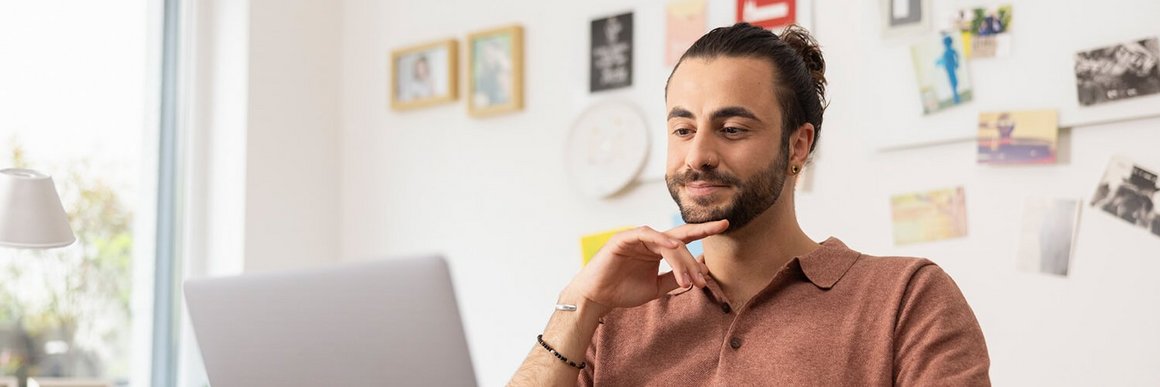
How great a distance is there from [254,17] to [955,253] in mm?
1823

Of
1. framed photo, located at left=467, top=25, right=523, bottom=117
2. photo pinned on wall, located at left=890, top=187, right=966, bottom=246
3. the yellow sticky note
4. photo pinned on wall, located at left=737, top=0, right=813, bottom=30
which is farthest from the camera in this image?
framed photo, located at left=467, top=25, right=523, bottom=117

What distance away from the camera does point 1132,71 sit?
197 centimetres

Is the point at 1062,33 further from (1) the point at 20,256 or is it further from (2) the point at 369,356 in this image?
(1) the point at 20,256

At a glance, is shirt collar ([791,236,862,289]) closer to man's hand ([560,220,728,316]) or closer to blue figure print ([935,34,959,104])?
man's hand ([560,220,728,316])

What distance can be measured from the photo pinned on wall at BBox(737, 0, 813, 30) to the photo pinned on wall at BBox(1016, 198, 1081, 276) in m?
0.59

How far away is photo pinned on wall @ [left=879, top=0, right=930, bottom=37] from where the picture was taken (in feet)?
7.30

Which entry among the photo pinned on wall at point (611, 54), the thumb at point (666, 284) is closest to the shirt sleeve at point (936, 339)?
the thumb at point (666, 284)

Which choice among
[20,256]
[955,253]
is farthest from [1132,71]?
[20,256]

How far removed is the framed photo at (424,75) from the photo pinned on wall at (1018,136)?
4.39ft

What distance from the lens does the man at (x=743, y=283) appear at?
1465 mm

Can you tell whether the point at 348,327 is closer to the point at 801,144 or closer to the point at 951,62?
the point at 801,144

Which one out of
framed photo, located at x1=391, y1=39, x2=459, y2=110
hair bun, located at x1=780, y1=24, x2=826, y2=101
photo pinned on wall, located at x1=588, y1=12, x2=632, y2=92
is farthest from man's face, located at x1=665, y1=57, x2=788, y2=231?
framed photo, located at x1=391, y1=39, x2=459, y2=110

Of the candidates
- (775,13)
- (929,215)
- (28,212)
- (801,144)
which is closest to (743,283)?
(801,144)

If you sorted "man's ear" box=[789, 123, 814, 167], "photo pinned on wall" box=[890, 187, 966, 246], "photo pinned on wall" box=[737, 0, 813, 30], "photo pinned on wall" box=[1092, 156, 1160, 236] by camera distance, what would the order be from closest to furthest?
"man's ear" box=[789, 123, 814, 167] < "photo pinned on wall" box=[1092, 156, 1160, 236] < "photo pinned on wall" box=[890, 187, 966, 246] < "photo pinned on wall" box=[737, 0, 813, 30]
